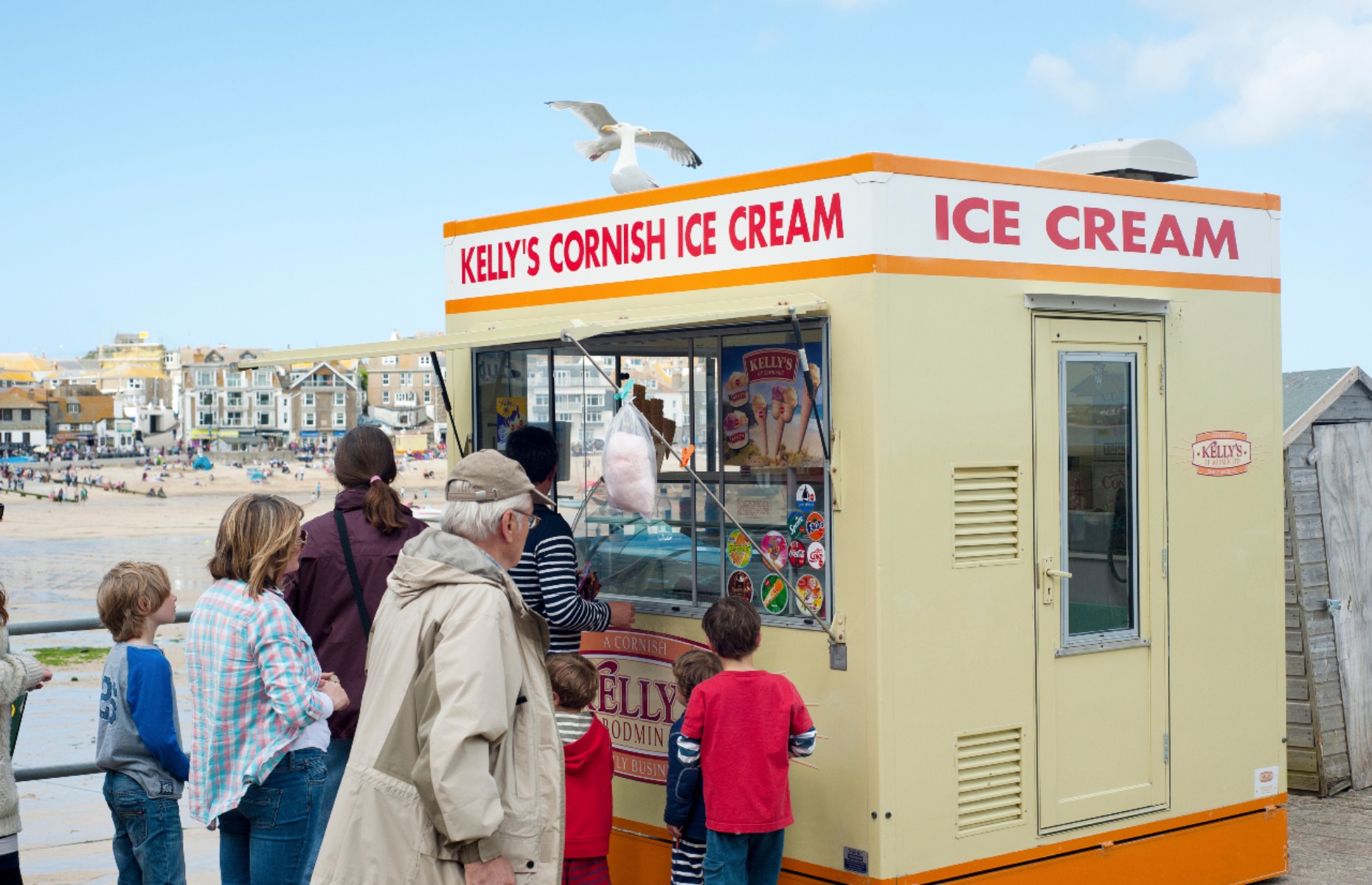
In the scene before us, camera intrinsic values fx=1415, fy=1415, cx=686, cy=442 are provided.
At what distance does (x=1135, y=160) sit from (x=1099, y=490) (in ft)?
4.80

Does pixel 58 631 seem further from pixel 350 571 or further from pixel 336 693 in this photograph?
pixel 336 693

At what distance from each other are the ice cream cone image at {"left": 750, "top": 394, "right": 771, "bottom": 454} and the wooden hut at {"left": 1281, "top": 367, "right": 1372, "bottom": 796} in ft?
12.1

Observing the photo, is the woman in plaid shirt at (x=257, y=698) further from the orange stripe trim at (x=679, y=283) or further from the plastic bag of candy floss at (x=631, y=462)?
the orange stripe trim at (x=679, y=283)

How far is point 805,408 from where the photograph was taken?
540 centimetres

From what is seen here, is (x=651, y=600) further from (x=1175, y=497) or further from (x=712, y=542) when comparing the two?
(x=1175, y=497)

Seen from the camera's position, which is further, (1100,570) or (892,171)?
(1100,570)

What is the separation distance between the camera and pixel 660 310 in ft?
19.2

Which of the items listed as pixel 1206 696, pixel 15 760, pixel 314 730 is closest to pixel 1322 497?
pixel 1206 696

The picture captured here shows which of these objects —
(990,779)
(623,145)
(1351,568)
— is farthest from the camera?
(1351,568)

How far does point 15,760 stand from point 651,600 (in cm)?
640

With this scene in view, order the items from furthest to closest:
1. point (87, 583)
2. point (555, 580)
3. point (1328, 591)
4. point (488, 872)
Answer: point (87, 583), point (1328, 591), point (555, 580), point (488, 872)

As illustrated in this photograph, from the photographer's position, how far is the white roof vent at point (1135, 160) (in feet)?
20.0

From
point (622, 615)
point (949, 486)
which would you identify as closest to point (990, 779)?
point (949, 486)

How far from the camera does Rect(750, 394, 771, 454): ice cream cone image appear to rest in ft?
18.4
